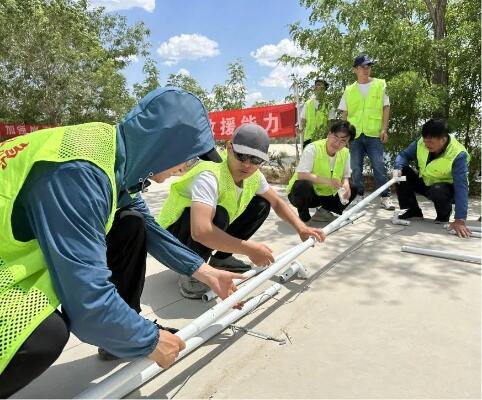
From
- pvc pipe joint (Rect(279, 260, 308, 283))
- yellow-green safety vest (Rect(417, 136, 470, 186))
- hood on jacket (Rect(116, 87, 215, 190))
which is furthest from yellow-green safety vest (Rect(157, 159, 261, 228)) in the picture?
yellow-green safety vest (Rect(417, 136, 470, 186))

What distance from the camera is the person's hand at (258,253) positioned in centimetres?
227

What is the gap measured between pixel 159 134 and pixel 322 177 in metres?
2.98

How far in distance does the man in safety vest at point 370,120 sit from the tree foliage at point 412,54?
1.91ft

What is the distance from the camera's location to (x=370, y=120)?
16.5 feet

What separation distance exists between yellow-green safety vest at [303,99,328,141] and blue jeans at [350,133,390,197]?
4.43 feet

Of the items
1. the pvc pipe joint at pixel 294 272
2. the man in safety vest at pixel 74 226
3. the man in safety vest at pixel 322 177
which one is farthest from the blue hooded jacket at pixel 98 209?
the man in safety vest at pixel 322 177

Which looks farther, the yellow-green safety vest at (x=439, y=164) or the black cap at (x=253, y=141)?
the yellow-green safety vest at (x=439, y=164)

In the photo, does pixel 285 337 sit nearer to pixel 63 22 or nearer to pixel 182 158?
pixel 182 158

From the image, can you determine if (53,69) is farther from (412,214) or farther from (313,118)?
(412,214)

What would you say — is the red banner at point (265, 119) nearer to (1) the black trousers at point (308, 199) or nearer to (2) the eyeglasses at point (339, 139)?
(1) the black trousers at point (308, 199)

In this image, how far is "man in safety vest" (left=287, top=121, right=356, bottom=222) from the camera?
4113 millimetres

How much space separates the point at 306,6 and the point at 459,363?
5952 millimetres

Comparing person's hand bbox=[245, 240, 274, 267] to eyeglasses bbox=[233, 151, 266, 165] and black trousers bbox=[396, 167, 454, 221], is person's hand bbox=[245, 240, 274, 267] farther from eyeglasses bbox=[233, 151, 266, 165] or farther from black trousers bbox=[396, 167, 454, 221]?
black trousers bbox=[396, 167, 454, 221]

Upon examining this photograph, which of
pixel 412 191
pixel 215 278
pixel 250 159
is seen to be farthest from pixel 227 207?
pixel 412 191
